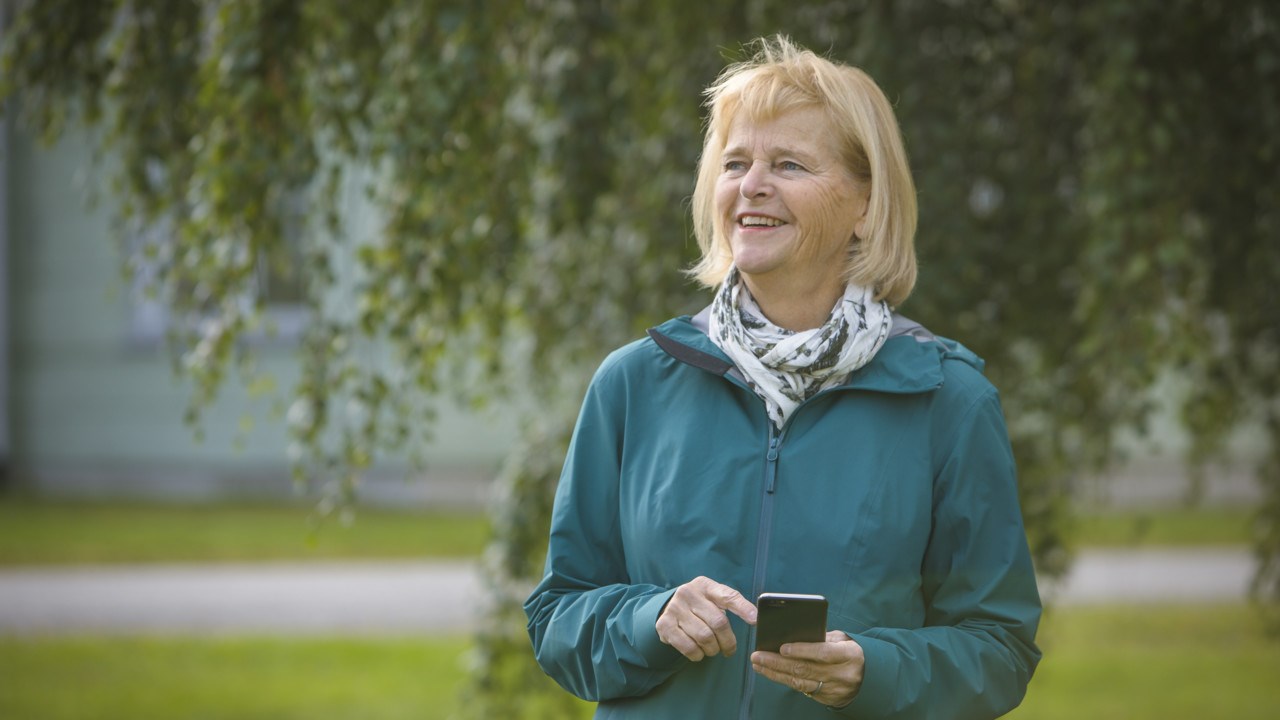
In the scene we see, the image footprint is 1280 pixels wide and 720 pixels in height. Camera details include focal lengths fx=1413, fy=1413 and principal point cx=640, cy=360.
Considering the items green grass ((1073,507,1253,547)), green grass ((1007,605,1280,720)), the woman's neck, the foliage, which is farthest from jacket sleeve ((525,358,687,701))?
green grass ((1073,507,1253,547))

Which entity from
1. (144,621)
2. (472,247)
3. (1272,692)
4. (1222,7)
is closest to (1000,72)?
(1222,7)

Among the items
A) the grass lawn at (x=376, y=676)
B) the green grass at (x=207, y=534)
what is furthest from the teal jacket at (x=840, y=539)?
the green grass at (x=207, y=534)

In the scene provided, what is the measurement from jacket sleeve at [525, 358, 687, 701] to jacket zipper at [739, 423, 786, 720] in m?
0.10

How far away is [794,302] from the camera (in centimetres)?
190

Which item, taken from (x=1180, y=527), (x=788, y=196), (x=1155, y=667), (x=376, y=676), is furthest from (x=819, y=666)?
(x=1180, y=527)

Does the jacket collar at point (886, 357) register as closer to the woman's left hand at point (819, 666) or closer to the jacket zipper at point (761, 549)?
the jacket zipper at point (761, 549)

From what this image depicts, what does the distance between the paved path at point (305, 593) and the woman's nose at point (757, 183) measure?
5848 mm

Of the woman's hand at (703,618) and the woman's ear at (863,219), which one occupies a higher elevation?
the woman's ear at (863,219)

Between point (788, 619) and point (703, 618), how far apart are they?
4.3 inches

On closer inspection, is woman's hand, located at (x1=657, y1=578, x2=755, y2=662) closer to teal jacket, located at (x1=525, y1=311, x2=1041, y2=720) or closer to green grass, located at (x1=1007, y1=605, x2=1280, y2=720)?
teal jacket, located at (x1=525, y1=311, x2=1041, y2=720)

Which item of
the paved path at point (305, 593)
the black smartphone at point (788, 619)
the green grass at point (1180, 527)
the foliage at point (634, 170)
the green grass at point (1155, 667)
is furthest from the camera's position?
the green grass at point (1180, 527)

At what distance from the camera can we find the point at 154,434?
1327 centimetres

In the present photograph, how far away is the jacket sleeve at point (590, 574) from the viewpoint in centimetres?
180

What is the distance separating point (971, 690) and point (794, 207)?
0.65 metres
